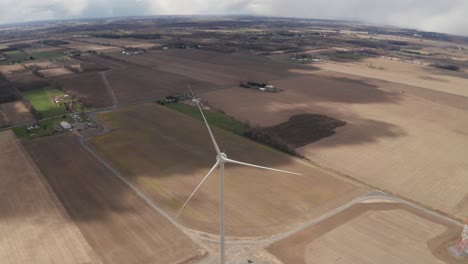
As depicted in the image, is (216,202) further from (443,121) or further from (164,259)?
(443,121)

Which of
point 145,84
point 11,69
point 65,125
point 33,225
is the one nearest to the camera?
point 33,225

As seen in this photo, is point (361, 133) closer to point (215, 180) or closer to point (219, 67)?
point (215, 180)

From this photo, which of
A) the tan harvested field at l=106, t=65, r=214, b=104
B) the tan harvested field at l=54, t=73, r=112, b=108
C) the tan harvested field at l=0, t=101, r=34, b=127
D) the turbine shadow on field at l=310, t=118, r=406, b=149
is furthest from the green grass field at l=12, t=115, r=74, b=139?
the turbine shadow on field at l=310, t=118, r=406, b=149

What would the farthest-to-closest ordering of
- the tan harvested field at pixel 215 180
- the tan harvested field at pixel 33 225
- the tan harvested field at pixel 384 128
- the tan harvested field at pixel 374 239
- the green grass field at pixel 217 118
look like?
the green grass field at pixel 217 118 → the tan harvested field at pixel 384 128 → the tan harvested field at pixel 215 180 → the tan harvested field at pixel 374 239 → the tan harvested field at pixel 33 225

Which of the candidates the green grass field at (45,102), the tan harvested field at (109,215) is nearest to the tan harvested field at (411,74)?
the green grass field at (45,102)

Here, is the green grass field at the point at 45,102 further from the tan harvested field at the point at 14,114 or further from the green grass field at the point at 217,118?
the green grass field at the point at 217,118

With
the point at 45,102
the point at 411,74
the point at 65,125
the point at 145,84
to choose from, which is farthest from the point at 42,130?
the point at 411,74

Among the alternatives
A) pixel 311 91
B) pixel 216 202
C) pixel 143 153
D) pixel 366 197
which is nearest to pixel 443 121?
pixel 311 91
